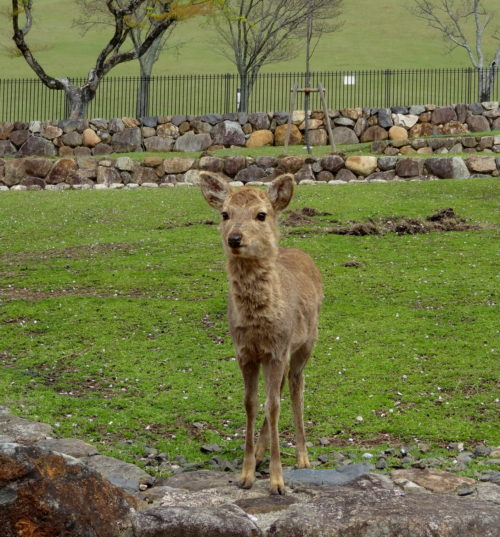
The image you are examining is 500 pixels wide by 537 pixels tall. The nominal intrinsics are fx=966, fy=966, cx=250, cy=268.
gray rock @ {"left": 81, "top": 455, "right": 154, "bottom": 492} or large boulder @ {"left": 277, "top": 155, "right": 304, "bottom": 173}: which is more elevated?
large boulder @ {"left": 277, "top": 155, "right": 304, "bottom": 173}

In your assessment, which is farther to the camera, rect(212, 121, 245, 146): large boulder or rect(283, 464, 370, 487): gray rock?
rect(212, 121, 245, 146): large boulder

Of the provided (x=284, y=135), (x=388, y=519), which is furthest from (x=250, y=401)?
(x=284, y=135)

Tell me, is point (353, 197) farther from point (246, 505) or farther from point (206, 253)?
point (246, 505)

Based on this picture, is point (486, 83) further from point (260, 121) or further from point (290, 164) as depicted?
point (290, 164)

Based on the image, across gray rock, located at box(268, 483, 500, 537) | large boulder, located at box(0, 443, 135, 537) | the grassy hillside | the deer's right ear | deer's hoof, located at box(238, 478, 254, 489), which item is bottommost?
deer's hoof, located at box(238, 478, 254, 489)

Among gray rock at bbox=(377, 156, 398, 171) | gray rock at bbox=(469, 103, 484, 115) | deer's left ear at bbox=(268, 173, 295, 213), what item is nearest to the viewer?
deer's left ear at bbox=(268, 173, 295, 213)

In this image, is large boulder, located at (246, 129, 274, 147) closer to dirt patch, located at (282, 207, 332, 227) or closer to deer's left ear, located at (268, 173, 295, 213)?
dirt patch, located at (282, 207, 332, 227)

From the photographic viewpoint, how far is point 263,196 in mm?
7605

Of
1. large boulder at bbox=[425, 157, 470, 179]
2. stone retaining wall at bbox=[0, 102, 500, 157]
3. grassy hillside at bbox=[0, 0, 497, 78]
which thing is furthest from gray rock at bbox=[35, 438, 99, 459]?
grassy hillside at bbox=[0, 0, 497, 78]

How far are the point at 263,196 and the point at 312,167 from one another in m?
20.4

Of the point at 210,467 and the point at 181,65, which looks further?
the point at 181,65

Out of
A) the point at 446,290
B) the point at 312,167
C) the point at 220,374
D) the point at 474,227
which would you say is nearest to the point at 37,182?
the point at 312,167

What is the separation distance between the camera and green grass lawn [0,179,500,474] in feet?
31.7

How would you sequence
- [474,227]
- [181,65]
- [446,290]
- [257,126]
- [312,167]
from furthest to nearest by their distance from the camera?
[181,65], [257,126], [312,167], [474,227], [446,290]
